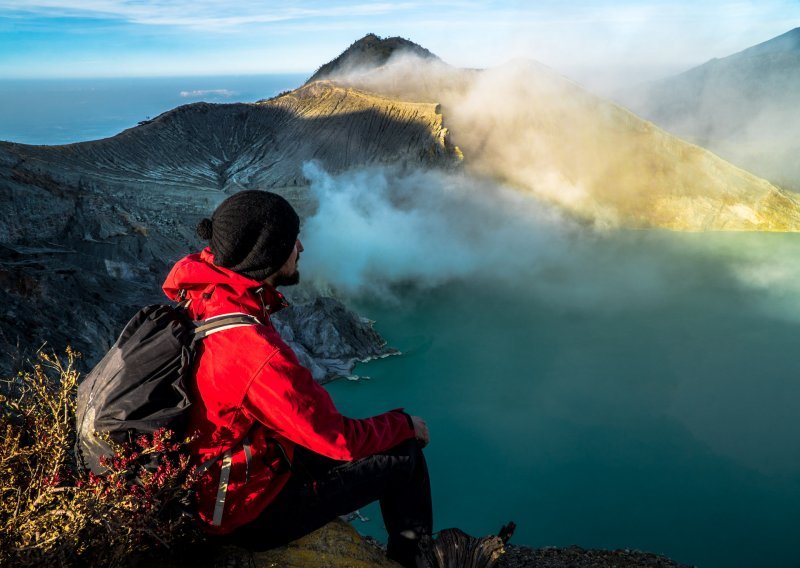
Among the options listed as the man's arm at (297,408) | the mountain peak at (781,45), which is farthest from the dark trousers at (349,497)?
the mountain peak at (781,45)

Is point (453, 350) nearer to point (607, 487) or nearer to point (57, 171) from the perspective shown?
point (607, 487)

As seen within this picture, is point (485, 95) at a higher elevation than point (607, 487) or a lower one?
higher

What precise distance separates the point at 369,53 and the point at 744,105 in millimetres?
30281

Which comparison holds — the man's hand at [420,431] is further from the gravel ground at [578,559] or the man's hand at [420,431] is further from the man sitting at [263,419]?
the gravel ground at [578,559]

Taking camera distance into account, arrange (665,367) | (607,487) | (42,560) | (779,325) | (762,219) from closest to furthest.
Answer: (42,560)
(607,487)
(665,367)
(779,325)
(762,219)

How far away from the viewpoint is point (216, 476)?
2.43 m

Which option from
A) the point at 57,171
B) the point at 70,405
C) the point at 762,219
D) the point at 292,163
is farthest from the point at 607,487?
the point at 762,219

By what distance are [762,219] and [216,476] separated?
2937 centimetres

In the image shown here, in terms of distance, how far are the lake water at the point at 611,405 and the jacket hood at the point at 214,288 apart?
6154mm

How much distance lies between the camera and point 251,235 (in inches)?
99.3

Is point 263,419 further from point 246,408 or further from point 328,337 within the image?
point 328,337

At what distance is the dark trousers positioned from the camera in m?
2.71

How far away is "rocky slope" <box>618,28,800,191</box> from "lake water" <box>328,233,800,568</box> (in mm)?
17424

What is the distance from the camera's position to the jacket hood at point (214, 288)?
243 centimetres
